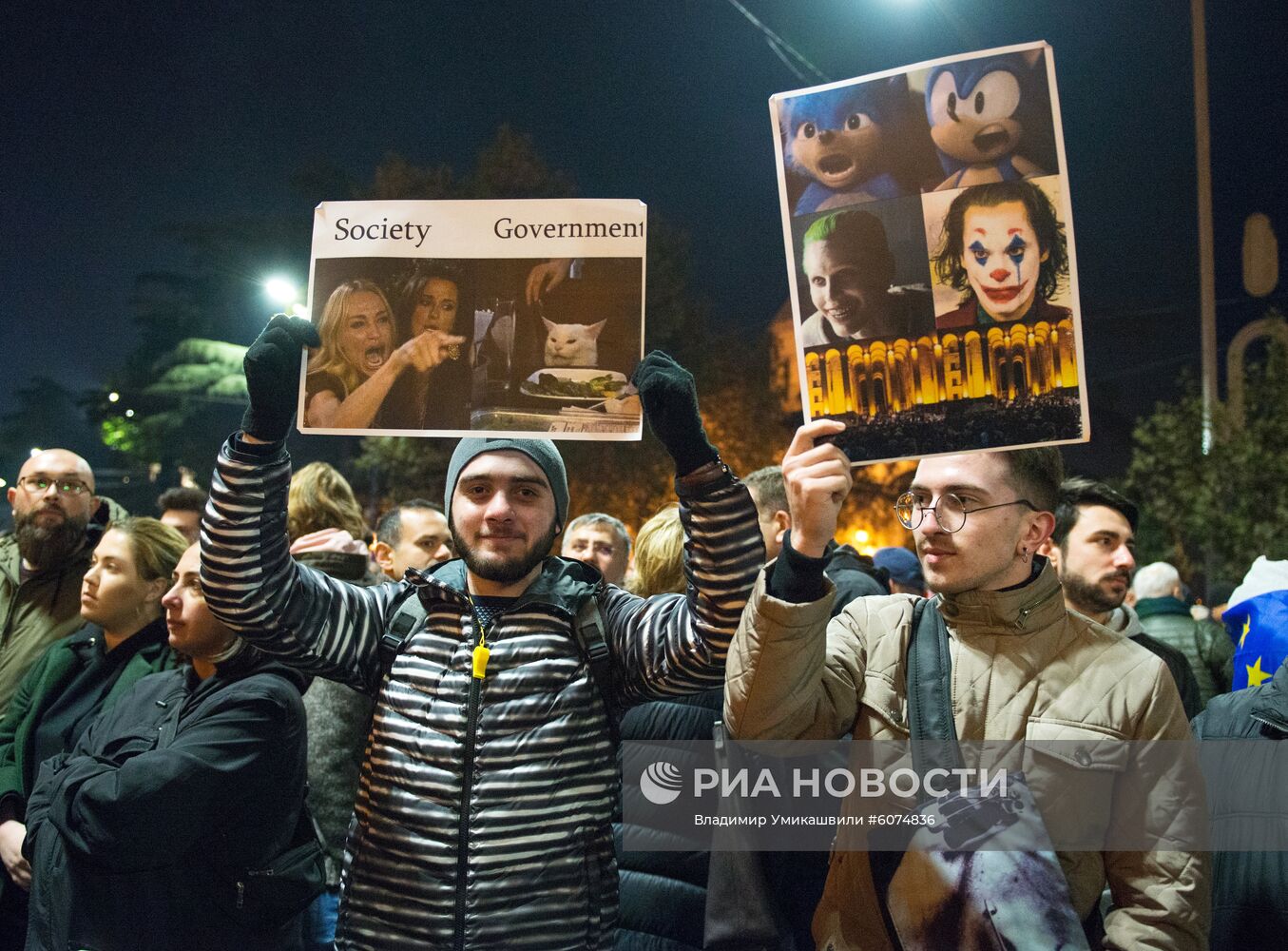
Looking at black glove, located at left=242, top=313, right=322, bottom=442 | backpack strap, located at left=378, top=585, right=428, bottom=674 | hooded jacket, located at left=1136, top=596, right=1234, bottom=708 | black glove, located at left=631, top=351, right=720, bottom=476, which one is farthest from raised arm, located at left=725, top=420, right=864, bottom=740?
hooded jacket, located at left=1136, top=596, right=1234, bottom=708

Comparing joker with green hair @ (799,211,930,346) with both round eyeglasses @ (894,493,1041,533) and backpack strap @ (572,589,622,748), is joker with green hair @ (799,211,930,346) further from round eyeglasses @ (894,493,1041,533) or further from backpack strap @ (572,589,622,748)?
backpack strap @ (572,589,622,748)

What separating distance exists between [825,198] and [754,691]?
115cm

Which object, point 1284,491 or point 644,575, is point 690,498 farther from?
point 1284,491

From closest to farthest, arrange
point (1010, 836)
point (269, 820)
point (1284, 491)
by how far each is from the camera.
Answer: point (1010, 836) < point (269, 820) < point (1284, 491)

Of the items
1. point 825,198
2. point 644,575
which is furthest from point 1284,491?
point 825,198

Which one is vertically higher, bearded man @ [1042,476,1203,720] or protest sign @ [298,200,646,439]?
protest sign @ [298,200,646,439]

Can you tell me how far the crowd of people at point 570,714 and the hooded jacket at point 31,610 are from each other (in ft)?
6.23

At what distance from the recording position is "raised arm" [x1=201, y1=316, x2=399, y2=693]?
2.48 m

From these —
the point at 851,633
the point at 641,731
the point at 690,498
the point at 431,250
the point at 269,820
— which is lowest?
the point at 269,820

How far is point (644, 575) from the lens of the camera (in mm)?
3787

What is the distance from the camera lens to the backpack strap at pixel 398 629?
103 inches

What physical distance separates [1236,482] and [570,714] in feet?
42.8

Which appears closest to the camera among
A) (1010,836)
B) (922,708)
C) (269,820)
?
(1010,836)

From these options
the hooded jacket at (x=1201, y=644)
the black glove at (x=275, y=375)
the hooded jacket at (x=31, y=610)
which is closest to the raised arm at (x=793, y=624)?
the black glove at (x=275, y=375)
